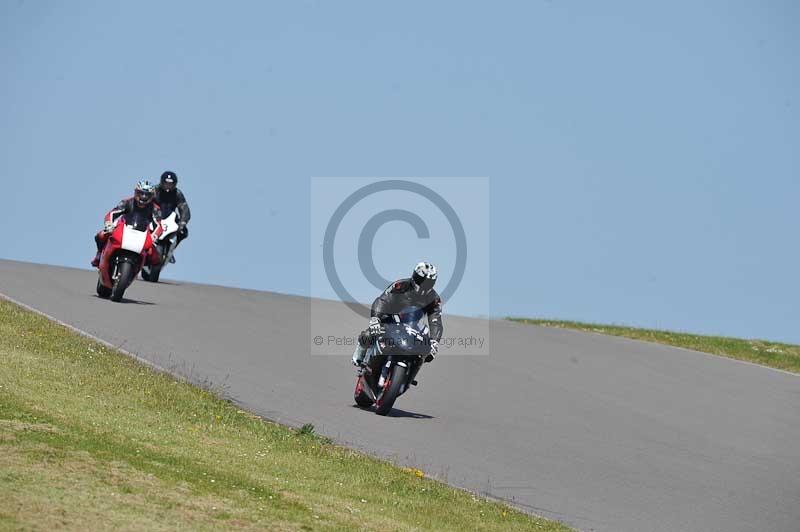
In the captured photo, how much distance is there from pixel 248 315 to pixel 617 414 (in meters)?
9.27

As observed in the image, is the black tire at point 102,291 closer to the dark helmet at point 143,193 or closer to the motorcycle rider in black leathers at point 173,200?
the dark helmet at point 143,193

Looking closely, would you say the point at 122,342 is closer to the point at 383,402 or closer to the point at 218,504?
the point at 383,402

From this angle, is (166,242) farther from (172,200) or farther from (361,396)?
(361,396)

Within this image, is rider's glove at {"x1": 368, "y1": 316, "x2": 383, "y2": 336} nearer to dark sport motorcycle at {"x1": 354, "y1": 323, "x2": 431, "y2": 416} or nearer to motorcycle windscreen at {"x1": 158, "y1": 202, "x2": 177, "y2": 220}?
dark sport motorcycle at {"x1": 354, "y1": 323, "x2": 431, "y2": 416}

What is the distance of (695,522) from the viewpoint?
12.6m

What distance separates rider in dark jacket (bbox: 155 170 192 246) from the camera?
102ft

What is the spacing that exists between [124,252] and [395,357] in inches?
363

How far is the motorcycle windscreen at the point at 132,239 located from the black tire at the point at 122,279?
42 centimetres

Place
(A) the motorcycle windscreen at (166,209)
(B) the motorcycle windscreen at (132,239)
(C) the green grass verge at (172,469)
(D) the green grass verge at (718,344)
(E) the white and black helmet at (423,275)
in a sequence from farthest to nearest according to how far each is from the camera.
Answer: (D) the green grass verge at (718,344), (A) the motorcycle windscreen at (166,209), (B) the motorcycle windscreen at (132,239), (E) the white and black helmet at (423,275), (C) the green grass verge at (172,469)

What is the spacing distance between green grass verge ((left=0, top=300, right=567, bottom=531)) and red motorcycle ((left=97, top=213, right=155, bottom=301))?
8.69 meters

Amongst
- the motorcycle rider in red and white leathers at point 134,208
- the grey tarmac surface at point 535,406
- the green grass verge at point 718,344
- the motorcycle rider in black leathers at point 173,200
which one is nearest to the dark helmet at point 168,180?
the motorcycle rider in black leathers at point 173,200

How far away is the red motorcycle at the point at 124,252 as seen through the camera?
78.9 ft

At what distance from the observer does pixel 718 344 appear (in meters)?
33.4

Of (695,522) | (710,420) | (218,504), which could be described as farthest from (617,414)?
(218,504)
